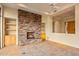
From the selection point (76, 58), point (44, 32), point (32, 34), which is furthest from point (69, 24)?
point (32, 34)

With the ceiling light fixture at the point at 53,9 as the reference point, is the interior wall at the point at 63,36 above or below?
below

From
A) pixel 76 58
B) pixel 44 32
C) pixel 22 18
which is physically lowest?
pixel 76 58

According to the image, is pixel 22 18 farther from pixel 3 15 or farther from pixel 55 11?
pixel 55 11

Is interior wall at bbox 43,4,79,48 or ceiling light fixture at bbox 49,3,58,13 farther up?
ceiling light fixture at bbox 49,3,58,13

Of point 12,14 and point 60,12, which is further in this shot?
point 12,14

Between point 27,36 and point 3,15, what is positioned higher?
point 3,15

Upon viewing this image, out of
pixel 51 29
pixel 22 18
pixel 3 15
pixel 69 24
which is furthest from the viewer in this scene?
pixel 22 18

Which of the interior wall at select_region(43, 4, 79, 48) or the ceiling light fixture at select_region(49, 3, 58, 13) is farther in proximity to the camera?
the interior wall at select_region(43, 4, 79, 48)

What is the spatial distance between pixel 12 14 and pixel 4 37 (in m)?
0.89

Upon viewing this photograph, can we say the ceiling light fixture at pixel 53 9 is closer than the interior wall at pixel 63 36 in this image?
Yes

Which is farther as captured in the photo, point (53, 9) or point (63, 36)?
point (63, 36)

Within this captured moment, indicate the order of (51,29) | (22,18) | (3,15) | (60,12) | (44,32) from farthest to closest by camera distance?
(22,18) → (3,15) → (51,29) → (44,32) → (60,12)

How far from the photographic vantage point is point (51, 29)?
3633 millimetres

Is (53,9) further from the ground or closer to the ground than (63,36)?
further from the ground
